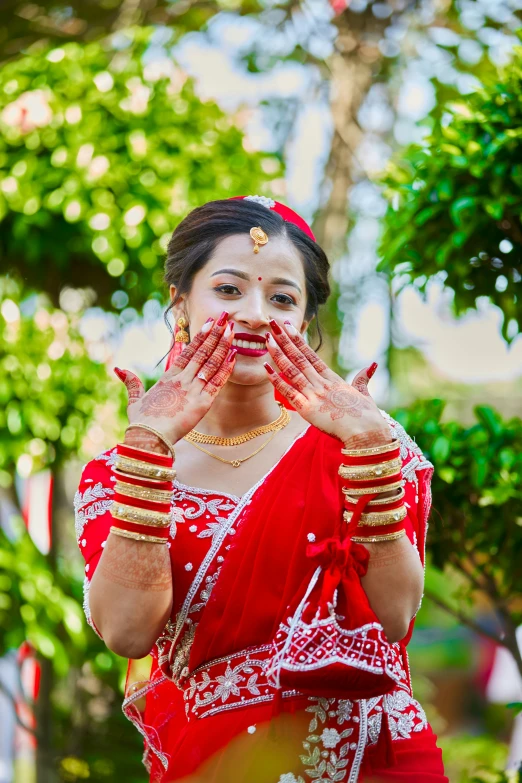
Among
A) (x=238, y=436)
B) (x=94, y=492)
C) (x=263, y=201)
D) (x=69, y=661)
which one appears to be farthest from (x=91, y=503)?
(x=69, y=661)

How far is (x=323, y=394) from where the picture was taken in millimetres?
1779

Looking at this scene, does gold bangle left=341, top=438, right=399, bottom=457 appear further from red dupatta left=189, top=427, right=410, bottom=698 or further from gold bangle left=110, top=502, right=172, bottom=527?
gold bangle left=110, top=502, right=172, bottom=527

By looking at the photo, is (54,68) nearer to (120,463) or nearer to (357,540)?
(120,463)

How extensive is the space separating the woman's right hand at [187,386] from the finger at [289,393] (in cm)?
12

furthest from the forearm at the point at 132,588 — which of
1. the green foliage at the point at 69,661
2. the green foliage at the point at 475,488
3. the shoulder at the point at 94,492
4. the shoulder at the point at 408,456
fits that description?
the green foliage at the point at 69,661

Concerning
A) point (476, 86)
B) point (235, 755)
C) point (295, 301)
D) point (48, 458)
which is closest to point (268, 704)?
point (235, 755)

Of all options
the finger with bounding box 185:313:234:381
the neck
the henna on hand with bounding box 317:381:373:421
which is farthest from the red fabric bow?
the neck

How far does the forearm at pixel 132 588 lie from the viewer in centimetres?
172

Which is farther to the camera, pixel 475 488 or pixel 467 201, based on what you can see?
pixel 475 488

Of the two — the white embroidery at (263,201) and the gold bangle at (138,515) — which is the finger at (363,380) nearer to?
the gold bangle at (138,515)

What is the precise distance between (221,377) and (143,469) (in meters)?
0.30

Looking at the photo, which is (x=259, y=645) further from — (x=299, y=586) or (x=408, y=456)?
(x=408, y=456)

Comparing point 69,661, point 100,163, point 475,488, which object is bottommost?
point 69,661

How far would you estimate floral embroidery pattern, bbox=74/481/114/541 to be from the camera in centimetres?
196
